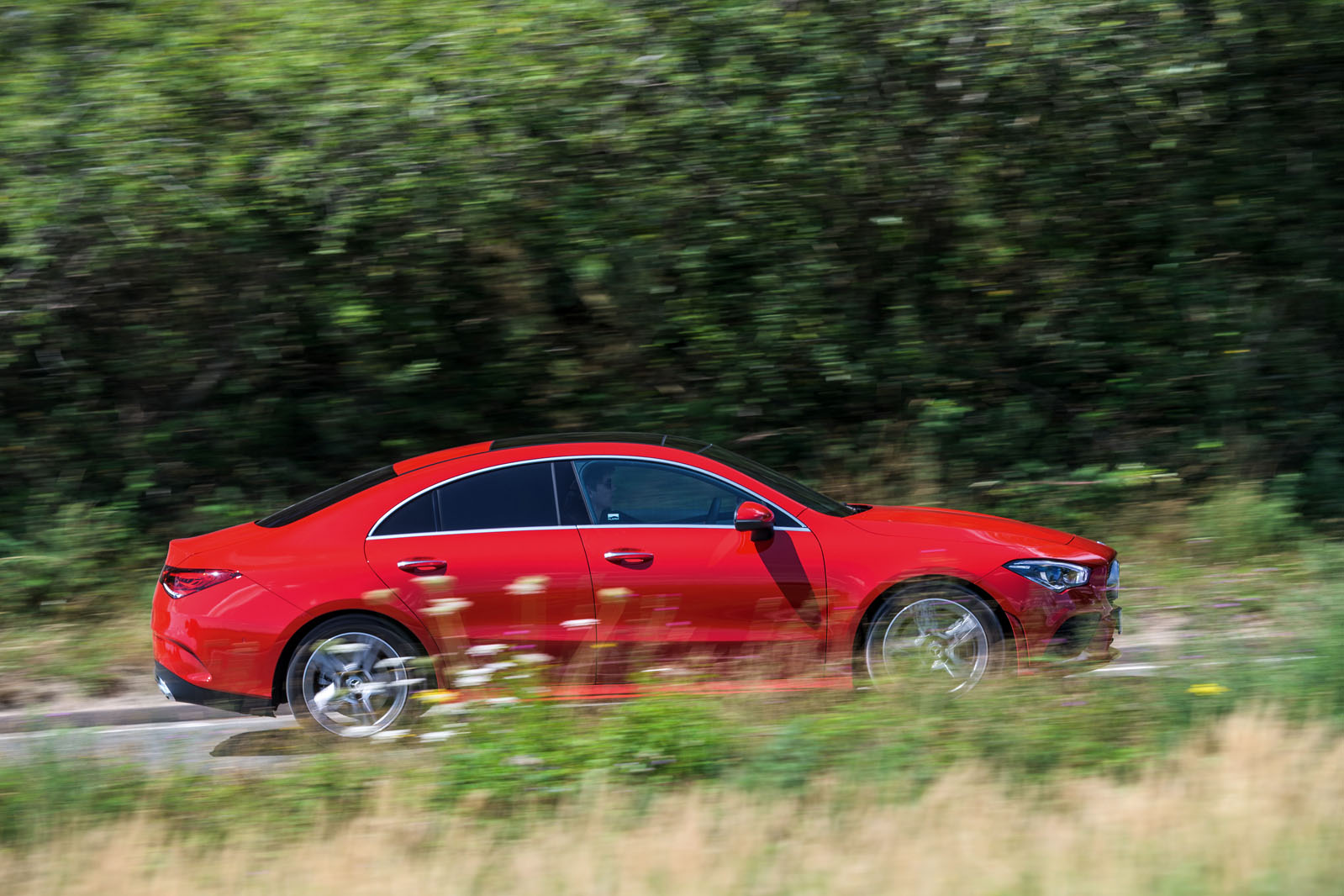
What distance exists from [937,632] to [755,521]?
3.40 feet

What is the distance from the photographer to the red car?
17.8 feet

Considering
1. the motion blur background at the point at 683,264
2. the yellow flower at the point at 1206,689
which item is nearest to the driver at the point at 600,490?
the yellow flower at the point at 1206,689

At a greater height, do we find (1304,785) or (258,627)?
(258,627)

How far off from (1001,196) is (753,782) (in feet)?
20.7

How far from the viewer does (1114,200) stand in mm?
9180

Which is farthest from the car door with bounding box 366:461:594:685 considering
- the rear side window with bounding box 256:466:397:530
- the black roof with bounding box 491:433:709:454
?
the black roof with bounding box 491:433:709:454

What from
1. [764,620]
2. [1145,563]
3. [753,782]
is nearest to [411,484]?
[764,620]

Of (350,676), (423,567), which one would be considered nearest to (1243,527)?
(423,567)

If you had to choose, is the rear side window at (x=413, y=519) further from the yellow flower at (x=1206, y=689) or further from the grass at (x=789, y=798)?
the yellow flower at (x=1206, y=689)

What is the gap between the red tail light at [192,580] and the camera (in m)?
5.50

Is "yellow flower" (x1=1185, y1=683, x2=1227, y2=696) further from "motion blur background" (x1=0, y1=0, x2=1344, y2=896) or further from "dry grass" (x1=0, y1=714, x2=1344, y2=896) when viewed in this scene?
"motion blur background" (x1=0, y1=0, x2=1344, y2=896)

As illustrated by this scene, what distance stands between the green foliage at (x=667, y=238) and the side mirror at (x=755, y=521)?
3.59 m

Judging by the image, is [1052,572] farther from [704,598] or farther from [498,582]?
[498,582]

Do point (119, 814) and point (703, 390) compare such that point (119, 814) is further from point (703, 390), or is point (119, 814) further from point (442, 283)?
point (703, 390)
